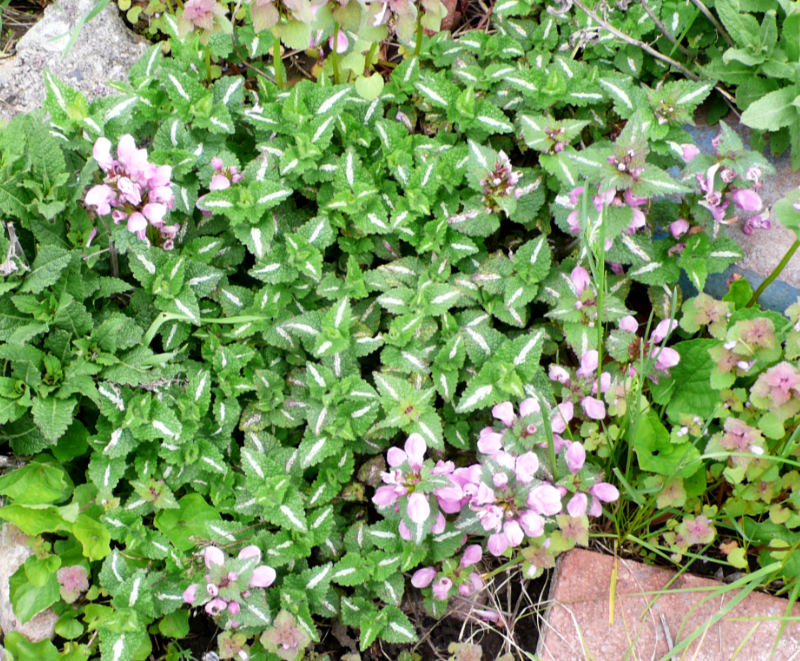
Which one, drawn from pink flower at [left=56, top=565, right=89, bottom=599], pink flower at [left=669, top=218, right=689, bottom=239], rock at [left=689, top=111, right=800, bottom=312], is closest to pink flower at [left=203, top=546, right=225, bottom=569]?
pink flower at [left=56, top=565, right=89, bottom=599]

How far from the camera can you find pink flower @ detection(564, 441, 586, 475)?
2.95 meters

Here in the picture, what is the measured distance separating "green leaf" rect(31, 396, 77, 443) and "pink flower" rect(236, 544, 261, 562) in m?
0.89

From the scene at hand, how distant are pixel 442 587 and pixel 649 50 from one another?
2709mm

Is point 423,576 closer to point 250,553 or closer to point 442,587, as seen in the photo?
point 442,587

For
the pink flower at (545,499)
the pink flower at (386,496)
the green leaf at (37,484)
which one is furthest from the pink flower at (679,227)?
the green leaf at (37,484)

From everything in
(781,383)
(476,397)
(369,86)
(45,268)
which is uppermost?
(369,86)

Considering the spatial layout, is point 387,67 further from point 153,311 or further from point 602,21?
point 153,311

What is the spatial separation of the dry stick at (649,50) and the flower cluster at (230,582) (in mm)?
2917

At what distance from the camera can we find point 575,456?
2959mm

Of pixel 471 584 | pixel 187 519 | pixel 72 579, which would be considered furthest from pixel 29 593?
pixel 471 584

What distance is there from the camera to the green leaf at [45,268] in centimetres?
305

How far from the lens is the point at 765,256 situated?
11.6 ft

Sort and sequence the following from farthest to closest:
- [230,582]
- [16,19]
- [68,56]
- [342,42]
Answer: [16,19] < [68,56] < [342,42] < [230,582]

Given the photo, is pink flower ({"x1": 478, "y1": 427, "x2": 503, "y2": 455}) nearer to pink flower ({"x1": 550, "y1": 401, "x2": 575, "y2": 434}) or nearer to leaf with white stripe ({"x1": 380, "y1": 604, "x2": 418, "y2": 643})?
pink flower ({"x1": 550, "y1": 401, "x2": 575, "y2": 434})
